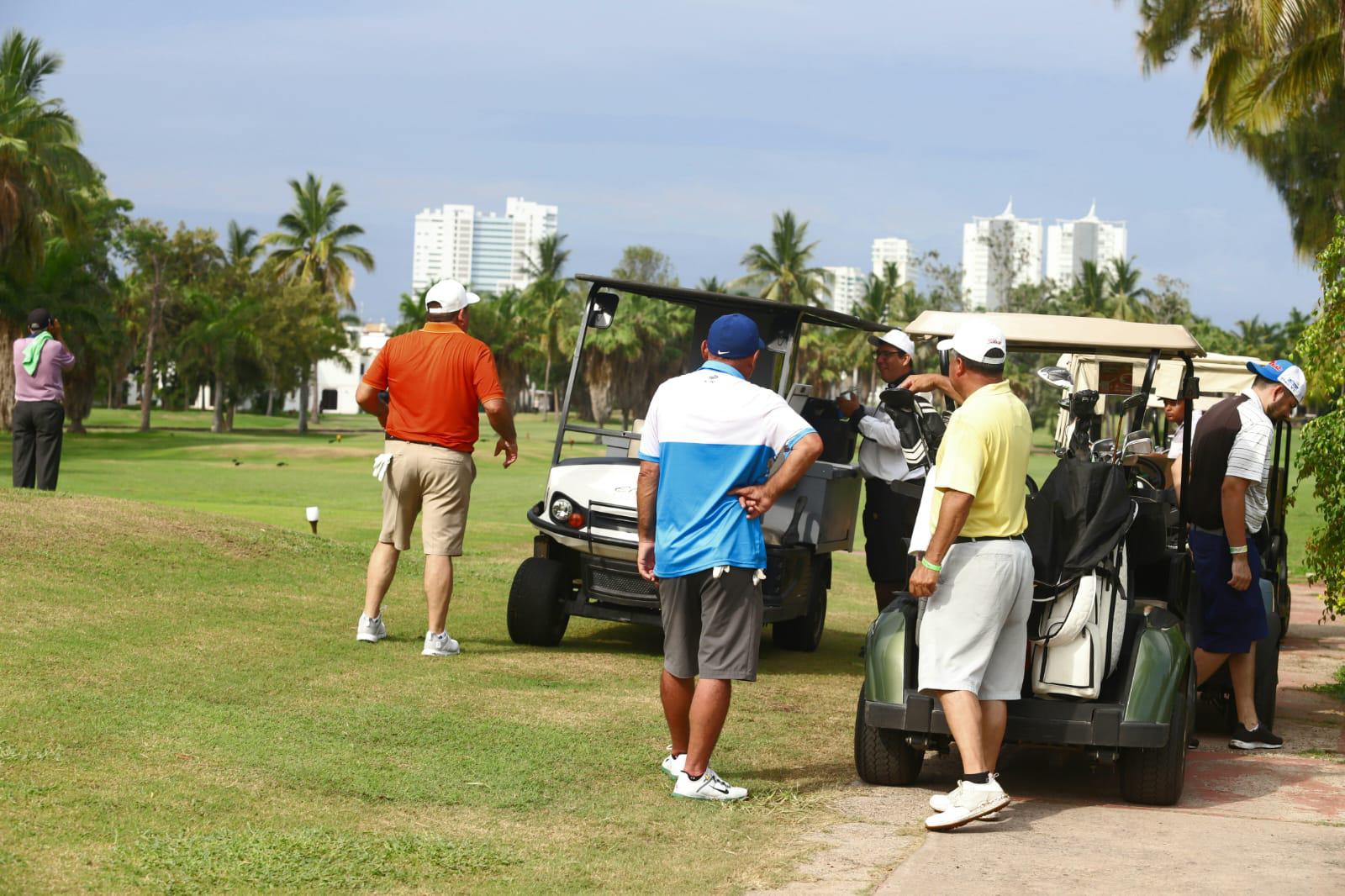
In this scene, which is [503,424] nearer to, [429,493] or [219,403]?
[429,493]

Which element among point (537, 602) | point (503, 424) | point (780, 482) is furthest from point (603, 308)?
point (780, 482)

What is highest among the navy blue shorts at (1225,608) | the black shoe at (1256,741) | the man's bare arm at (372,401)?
the man's bare arm at (372,401)

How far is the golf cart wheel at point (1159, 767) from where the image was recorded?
5.88 m

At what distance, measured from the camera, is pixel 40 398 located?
1248cm

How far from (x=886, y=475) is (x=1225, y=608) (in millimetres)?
2138

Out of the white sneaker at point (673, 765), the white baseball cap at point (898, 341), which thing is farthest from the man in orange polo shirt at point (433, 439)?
the white sneaker at point (673, 765)

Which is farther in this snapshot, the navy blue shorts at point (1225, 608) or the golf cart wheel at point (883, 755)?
the navy blue shorts at point (1225, 608)

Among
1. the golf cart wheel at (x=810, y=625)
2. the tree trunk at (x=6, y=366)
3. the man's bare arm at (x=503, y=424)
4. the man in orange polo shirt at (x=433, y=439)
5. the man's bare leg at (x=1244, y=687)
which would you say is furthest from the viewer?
the tree trunk at (x=6, y=366)

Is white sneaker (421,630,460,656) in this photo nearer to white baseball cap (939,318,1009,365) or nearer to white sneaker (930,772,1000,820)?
white sneaker (930,772,1000,820)

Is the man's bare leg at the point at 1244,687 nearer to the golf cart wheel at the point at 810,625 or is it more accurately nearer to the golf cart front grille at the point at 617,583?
the golf cart wheel at the point at 810,625

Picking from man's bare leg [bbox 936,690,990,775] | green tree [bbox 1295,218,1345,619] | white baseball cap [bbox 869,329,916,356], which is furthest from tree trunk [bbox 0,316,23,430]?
man's bare leg [bbox 936,690,990,775]

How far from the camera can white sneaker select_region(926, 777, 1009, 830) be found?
5285mm

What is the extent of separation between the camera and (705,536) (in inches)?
223

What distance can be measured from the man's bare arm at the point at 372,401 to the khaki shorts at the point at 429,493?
0.81ft
